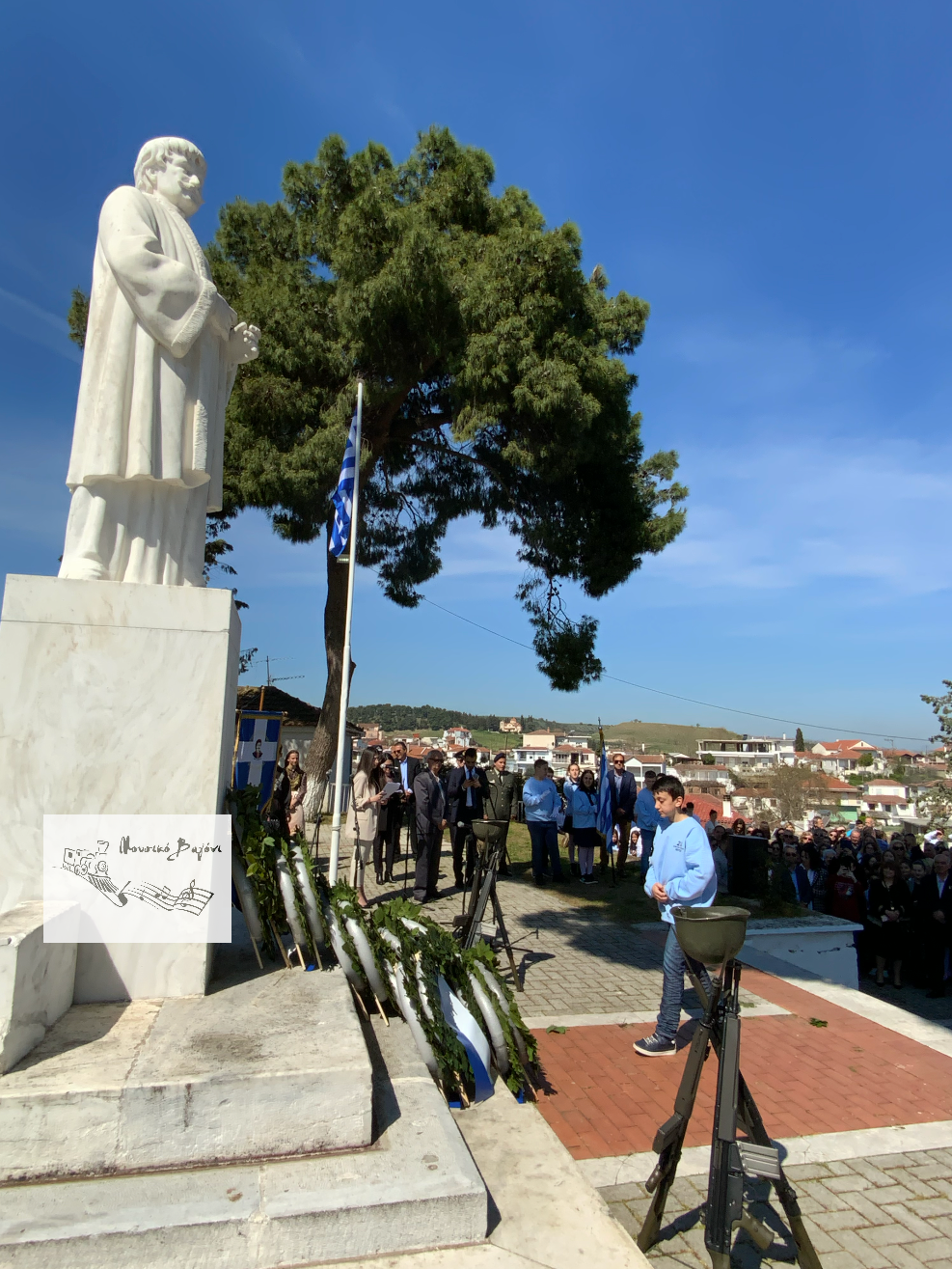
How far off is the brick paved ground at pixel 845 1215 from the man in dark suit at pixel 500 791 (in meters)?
5.21

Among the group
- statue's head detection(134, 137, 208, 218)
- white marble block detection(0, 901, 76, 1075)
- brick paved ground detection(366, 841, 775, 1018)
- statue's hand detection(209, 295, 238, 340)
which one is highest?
statue's head detection(134, 137, 208, 218)

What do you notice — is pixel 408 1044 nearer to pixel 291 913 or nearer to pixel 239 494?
pixel 291 913

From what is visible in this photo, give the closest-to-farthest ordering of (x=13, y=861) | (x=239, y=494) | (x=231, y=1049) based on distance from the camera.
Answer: (x=231, y=1049)
(x=13, y=861)
(x=239, y=494)

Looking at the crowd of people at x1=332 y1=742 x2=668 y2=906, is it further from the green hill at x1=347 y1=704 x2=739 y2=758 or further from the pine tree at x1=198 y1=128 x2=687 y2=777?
the green hill at x1=347 y1=704 x2=739 y2=758

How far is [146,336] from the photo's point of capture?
3408 mm

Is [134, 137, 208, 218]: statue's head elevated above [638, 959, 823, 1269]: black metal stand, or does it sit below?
above

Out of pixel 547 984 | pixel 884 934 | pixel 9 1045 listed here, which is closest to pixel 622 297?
pixel 884 934

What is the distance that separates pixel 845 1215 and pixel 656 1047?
164 centimetres

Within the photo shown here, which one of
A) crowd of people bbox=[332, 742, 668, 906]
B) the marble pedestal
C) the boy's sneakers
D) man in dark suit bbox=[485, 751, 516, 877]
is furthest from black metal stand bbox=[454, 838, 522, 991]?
the marble pedestal

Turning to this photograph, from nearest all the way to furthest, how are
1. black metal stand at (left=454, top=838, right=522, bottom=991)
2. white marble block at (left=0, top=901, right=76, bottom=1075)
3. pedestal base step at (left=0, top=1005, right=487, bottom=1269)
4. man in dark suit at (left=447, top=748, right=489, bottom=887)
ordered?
pedestal base step at (left=0, top=1005, right=487, bottom=1269), white marble block at (left=0, top=901, right=76, bottom=1075), black metal stand at (left=454, top=838, right=522, bottom=991), man in dark suit at (left=447, top=748, right=489, bottom=887)

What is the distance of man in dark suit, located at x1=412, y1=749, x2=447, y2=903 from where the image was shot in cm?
884

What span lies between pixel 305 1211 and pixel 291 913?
51.7 inches

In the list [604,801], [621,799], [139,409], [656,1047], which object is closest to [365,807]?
[604,801]

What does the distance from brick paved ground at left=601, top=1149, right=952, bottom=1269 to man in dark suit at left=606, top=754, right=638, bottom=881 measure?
26.1ft
